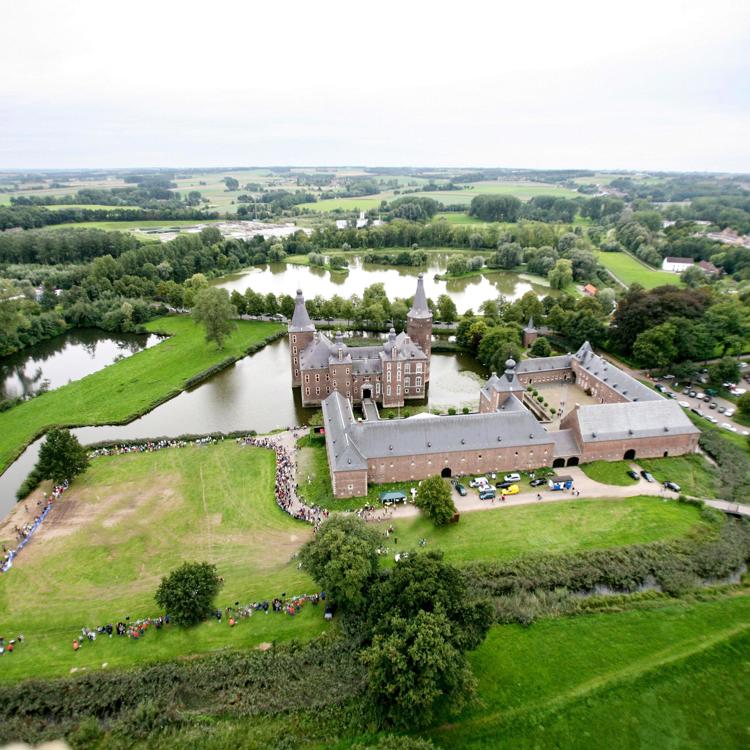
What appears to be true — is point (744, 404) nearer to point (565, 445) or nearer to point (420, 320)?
point (565, 445)

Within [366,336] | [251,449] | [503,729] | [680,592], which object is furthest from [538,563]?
[366,336]

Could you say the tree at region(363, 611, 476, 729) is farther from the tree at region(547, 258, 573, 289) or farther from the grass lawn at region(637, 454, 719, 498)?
the tree at region(547, 258, 573, 289)

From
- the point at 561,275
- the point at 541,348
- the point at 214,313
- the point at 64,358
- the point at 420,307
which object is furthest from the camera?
the point at 561,275

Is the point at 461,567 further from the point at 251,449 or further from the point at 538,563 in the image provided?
Result: the point at 251,449

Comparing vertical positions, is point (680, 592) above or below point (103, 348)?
above

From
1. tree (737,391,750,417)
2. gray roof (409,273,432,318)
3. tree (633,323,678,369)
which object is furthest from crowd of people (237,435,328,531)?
tree (633,323,678,369)

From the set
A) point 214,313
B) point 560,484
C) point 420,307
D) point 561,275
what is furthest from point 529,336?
point 214,313
